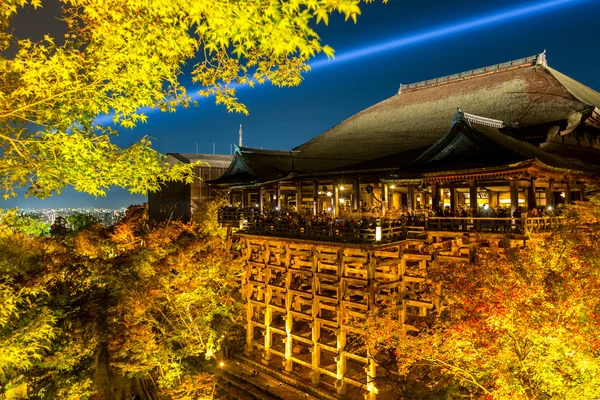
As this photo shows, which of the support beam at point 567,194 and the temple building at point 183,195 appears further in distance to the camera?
the temple building at point 183,195

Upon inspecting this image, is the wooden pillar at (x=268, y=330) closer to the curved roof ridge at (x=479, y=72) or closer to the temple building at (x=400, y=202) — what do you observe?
the temple building at (x=400, y=202)

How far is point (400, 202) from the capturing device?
2547 cm

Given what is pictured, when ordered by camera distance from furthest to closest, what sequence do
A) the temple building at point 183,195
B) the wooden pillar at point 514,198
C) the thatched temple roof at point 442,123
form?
the temple building at point 183,195
the thatched temple roof at point 442,123
the wooden pillar at point 514,198

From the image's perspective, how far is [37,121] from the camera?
19.6 feet

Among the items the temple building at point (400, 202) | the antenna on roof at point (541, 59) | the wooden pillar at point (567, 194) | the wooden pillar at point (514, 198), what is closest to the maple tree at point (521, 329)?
the wooden pillar at point (514, 198)

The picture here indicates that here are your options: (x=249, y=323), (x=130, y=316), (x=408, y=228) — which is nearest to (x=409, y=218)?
(x=408, y=228)

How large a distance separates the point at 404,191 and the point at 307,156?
685cm

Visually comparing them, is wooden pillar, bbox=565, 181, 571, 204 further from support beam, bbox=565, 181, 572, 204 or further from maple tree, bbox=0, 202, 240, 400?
maple tree, bbox=0, 202, 240, 400

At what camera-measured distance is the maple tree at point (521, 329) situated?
873 centimetres

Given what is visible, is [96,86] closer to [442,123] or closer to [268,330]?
[268,330]

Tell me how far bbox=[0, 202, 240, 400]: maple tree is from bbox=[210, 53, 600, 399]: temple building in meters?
2.62

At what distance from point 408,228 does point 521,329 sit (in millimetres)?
7062

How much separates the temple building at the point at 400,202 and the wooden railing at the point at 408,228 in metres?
0.06

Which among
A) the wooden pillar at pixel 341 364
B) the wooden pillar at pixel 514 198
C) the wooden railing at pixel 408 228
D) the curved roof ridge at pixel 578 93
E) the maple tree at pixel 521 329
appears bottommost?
the wooden pillar at pixel 341 364
